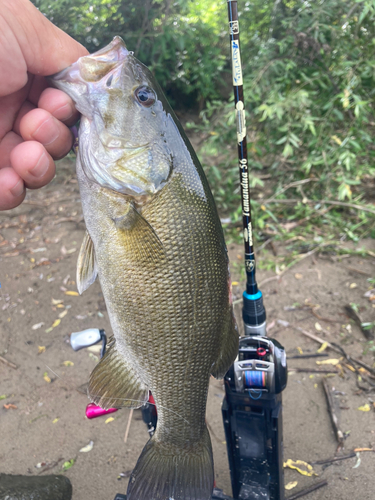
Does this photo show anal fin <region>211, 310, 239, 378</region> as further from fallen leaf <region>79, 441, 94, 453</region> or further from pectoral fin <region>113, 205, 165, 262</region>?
fallen leaf <region>79, 441, 94, 453</region>

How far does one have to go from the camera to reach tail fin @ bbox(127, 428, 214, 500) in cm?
126

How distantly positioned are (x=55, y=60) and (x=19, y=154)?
0.34m

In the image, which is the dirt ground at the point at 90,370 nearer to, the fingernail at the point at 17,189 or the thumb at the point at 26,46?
the fingernail at the point at 17,189

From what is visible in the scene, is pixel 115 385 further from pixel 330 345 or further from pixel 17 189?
pixel 330 345

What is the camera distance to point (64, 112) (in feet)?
4.27

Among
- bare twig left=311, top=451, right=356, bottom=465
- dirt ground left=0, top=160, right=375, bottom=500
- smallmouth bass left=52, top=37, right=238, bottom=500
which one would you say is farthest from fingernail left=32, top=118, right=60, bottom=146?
bare twig left=311, top=451, right=356, bottom=465

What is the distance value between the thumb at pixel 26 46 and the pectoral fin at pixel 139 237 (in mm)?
594

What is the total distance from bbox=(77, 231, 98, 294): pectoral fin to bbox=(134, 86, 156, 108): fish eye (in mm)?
470

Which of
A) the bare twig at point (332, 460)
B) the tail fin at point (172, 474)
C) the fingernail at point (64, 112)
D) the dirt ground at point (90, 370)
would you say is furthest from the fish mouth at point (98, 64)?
the bare twig at point (332, 460)

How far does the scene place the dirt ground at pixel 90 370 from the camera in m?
2.33

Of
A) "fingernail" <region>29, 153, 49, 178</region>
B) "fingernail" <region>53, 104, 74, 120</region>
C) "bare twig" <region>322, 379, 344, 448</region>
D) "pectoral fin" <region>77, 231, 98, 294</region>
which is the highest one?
"fingernail" <region>53, 104, 74, 120</region>

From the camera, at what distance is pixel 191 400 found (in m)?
1.29

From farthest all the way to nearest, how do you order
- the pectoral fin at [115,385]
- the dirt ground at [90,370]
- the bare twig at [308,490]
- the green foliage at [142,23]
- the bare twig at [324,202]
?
the green foliage at [142,23] < the bare twig at [324,202] < the dirt ground at [90,370] < the bare twig at [308,490] < the pectoral fin at [115,385]

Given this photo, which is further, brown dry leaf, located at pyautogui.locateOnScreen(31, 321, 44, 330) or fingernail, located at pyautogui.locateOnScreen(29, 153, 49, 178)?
brown dry leaf, located at pyautogui.locateOnScreen(31, 321, 44, 330)
